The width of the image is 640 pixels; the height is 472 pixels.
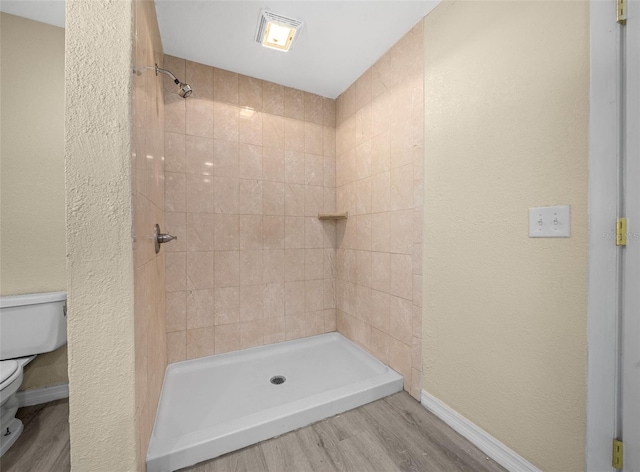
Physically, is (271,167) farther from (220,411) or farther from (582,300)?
(582,300)

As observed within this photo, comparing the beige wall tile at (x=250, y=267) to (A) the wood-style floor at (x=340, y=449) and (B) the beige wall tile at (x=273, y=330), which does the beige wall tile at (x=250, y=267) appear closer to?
(B) the beige wall tile at (x=273, y=330)

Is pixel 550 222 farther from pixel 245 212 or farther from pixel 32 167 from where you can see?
pixel 32 167

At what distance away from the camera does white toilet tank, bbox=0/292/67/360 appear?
55.4 inches

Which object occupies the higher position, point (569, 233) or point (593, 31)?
point (593, 31)

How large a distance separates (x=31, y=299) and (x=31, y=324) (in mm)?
141

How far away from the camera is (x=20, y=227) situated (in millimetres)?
1538

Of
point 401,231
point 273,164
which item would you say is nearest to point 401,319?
point 401,231

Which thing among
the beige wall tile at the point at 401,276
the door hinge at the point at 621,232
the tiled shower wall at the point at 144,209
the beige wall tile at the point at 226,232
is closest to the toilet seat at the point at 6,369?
the tiled shower wall at the point at 144,209

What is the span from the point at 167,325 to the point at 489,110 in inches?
90.2

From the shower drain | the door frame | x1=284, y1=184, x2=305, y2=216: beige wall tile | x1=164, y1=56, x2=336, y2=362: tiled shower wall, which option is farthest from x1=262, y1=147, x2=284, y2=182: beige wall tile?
the door frame

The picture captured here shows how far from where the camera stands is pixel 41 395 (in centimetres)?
159

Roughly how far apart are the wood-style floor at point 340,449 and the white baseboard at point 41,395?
0.08 meters

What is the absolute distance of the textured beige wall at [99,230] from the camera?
0.83 m

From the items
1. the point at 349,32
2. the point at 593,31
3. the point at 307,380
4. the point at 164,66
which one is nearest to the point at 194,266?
the point at 307,380
